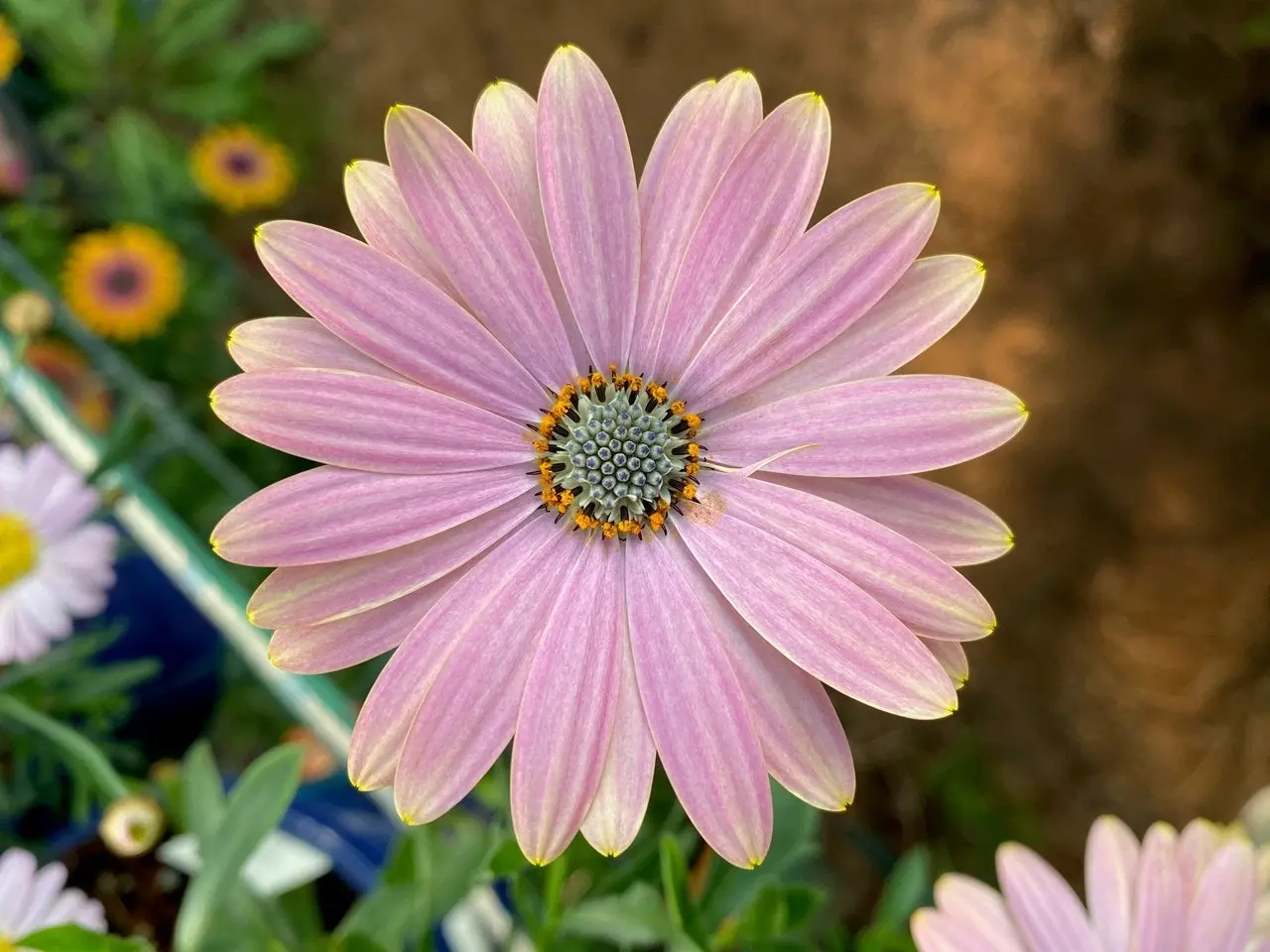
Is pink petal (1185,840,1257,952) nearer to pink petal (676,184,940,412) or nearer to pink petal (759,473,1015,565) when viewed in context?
pink petal (759,473,1015,565)

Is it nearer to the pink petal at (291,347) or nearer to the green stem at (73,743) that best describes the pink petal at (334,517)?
the pink petal at (291,347)

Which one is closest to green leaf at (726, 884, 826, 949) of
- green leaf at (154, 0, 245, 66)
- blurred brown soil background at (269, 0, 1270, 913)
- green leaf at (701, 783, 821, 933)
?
green leaf at (701, 783, 821, 933)

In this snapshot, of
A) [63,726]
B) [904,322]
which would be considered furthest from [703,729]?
[63,726]

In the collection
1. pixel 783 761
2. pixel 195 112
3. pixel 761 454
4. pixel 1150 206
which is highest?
pixel 195 112

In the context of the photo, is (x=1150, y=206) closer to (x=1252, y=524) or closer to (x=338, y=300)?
(x=1252, y=524)

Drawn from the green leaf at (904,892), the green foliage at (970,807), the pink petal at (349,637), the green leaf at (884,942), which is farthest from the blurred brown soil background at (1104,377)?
the pink petal at (349,637)

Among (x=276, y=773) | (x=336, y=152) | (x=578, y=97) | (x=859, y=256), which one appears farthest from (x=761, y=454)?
(x=336, y=152)
